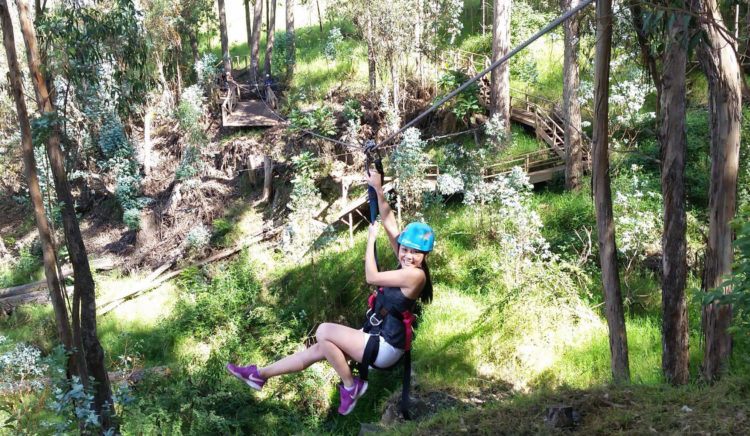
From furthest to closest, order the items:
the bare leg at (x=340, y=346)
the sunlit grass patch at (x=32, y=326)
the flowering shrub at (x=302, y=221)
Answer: the sunlit grass patch at (x=32, y=326) → the flowering shrub at (x=302, y=221) → the bare leg at (x=340, y=346)

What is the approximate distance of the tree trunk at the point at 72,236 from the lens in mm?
8555

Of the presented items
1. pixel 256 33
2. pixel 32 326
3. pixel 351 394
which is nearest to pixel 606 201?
pixel 351 394

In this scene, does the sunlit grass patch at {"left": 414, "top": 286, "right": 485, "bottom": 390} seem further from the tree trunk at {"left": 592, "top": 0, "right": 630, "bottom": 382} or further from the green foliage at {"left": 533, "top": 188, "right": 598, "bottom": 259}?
the tree trunk at {"left": 592, "top": 0, "right": 630, "bottom": 382}

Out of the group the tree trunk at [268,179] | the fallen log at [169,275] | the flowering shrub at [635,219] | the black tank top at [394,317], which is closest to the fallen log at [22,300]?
the fallen log at [169,275]

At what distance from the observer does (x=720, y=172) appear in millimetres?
5551

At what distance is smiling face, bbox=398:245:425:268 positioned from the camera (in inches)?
195

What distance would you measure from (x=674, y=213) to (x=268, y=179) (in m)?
14.1

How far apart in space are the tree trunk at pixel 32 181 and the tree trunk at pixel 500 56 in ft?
32.5

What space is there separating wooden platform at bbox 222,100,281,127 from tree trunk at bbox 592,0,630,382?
15860mm

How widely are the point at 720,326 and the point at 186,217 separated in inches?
630

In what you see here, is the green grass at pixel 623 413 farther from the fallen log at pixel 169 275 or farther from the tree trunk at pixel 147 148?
the tree trunk at pixel 147 148

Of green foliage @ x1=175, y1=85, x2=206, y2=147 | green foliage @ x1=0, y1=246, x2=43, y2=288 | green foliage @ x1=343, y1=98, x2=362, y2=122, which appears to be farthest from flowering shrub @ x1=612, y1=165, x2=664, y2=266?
green foliage @ x1=0, y1=246, x2=43, y2=288

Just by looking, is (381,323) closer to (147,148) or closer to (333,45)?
(333,45)

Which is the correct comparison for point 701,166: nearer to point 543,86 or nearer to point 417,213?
point 417,213
